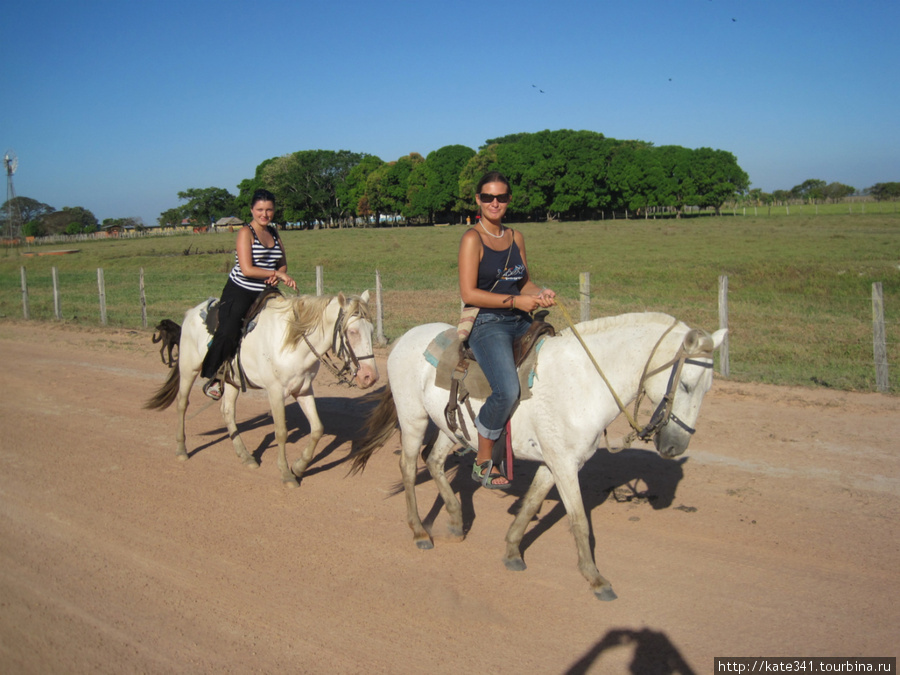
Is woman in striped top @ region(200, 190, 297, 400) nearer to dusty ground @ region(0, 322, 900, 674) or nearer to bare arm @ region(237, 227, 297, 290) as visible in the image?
bare arm @ region(237, 227, 297, 290)

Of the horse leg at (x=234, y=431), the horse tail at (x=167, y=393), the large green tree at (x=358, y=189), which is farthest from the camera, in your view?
the large green tree at (x=358, y=189)

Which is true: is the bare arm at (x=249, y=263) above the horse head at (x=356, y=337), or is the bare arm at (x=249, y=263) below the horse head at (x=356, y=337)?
above

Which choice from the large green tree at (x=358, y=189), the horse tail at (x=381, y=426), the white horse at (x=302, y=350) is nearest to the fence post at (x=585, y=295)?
the white horse at (x=302, y=350)

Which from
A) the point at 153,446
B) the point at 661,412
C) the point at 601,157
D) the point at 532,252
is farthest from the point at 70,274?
the point at 601,157

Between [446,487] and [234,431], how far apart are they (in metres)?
3.26

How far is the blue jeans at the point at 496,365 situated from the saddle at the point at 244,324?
3174 millimetres

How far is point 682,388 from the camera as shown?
4.02 m

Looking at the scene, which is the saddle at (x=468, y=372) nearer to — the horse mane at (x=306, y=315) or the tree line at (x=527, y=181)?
the horse mane at (x=306, y=315)

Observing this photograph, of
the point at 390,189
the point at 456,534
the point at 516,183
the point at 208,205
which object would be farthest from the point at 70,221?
the point at 456,534

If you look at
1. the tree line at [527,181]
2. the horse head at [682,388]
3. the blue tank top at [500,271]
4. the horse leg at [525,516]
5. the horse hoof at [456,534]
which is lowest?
the horse hoof at [456,534]

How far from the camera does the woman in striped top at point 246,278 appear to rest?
676 cm

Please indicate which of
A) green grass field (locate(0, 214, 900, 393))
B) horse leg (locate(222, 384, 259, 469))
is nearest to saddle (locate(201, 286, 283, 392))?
horse leg (locate(222, 384, 259, 469))

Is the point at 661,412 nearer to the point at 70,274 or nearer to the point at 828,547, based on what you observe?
the point at 828,547

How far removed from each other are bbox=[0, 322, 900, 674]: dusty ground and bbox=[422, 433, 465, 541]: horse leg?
16cm
